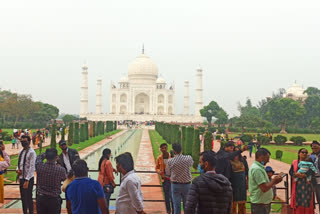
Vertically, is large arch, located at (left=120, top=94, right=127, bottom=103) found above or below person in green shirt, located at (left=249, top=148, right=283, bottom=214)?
above

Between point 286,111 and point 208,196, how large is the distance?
30690 millimetres

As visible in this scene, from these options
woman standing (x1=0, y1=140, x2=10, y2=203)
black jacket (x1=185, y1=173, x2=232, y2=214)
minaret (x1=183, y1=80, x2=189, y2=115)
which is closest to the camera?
black jacket (x1=185, y1=173, x2=232, y2=214)

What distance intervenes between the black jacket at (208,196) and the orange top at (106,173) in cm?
176

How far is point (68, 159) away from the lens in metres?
4.57

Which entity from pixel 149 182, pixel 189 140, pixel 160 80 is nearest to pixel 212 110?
pixel 160 80

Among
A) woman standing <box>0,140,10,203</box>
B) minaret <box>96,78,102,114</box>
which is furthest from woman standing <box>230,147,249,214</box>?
minaret <box>96,78,102,114</box>

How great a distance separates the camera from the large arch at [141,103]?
173 feet

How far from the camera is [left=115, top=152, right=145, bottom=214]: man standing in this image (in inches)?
112

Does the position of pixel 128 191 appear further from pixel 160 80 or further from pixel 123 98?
pixel 160 80

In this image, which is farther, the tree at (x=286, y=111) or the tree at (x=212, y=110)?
the tree at (x=212, y=110)

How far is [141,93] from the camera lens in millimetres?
52219

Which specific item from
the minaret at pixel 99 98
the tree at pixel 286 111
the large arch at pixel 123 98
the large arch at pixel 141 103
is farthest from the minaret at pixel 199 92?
the tree at pixel 286 111

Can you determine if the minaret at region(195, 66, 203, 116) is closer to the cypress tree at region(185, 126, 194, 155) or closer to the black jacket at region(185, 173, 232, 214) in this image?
the cypress tree at region(185, 126, 194, 155)

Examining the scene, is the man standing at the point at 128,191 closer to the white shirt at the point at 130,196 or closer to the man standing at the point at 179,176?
the white shirt at the point at 130,196
